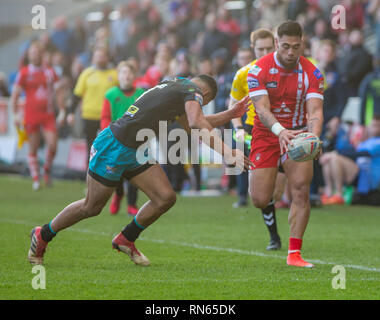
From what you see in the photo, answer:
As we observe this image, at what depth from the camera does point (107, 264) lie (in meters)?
7.64

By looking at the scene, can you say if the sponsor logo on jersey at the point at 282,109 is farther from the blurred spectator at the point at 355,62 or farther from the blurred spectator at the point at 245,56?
the blurred spectator at the point at 355,62

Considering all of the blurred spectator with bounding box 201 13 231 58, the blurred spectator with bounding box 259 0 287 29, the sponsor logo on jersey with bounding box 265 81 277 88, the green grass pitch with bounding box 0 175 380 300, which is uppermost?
the blurred spectator with bounding box 259 0 287 29

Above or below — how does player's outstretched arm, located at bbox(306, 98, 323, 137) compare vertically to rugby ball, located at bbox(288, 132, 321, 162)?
above

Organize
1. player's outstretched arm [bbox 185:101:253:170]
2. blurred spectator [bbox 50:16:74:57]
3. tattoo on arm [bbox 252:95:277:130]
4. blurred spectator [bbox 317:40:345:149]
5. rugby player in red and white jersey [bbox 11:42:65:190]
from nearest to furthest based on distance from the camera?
player's outstretched arm [bbox 185:101:253:170] < tattoo on arm [bbox 252:95:277:130] < blurred spectator [bbox 317:40:345:149] < rugby player in red and white jersey [bbox 11:42:65:190] < blurred spectator [bbox 50:16:74:57]

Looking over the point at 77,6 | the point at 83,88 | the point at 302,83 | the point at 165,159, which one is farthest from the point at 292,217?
the point at 77,6

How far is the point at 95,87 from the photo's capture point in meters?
14.3

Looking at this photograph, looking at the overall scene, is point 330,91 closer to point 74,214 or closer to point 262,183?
point 262,183

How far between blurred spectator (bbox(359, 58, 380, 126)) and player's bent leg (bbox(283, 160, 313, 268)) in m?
7.32

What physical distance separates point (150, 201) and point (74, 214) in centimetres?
70

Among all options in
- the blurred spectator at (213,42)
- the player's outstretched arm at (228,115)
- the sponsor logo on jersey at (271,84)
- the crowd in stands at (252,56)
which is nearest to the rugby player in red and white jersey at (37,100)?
the crowd in stands at (252,56)

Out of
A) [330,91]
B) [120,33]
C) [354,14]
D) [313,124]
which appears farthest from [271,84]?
[120,33]

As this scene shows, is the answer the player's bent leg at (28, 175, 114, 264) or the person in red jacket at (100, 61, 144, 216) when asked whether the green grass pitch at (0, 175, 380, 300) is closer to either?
the player's bent leg at (28, 175, 114, 264)

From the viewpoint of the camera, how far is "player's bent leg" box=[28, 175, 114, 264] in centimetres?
734

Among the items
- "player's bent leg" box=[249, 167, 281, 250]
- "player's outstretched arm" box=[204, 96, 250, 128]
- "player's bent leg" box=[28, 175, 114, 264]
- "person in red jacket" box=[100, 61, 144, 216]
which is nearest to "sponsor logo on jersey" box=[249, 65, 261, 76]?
"player's outstretched arm" box=[204, 96, 250, 128]
